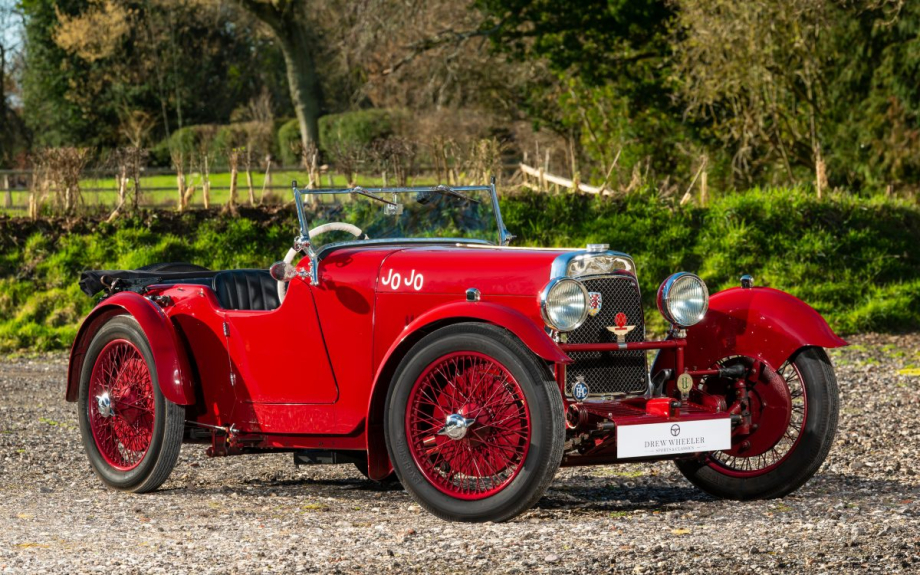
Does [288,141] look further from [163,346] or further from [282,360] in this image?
[282,360]

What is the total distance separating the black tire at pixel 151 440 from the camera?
6.95 meters

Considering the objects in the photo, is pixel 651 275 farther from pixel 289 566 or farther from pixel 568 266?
pixel 289 566

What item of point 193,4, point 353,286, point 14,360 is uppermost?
point 193,4

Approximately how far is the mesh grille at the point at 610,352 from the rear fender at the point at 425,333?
18.3 inches

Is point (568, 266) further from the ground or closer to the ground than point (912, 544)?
further from the ground

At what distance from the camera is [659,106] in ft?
74.7

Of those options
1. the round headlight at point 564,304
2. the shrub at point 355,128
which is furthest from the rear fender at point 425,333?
the shrub at point 355,128

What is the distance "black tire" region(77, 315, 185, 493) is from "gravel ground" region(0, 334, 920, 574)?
0.35ft

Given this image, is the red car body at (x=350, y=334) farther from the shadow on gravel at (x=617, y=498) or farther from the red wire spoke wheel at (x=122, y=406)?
the shadow on gravel at (x=617, y=498)

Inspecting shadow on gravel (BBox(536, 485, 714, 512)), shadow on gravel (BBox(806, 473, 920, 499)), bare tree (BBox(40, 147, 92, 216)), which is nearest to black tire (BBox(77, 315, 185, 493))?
shadow on gravel (BBox(536, 485, 714, 512))

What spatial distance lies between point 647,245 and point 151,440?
1043 centimetres

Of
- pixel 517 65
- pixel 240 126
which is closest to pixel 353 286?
pixel 517 65

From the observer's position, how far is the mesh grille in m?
6.05

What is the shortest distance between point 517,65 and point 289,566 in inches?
929
